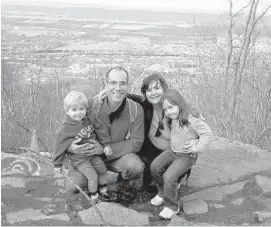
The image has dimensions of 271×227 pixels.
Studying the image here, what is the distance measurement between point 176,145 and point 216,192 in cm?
89

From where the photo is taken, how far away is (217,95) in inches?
452

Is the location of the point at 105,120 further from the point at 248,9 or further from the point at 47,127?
the point at 47,127

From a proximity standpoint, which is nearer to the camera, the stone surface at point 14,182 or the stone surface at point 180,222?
the stone surface at point 180,222

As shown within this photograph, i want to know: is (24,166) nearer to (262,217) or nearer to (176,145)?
(176,145)

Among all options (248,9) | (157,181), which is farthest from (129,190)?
(248,9)

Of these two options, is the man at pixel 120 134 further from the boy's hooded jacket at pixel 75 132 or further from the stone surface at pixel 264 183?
the stone surface at pixel 264 183

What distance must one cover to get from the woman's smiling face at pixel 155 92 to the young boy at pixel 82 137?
0.50 metres

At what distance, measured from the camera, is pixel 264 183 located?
4.21 metres

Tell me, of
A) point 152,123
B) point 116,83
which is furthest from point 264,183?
point 116,83

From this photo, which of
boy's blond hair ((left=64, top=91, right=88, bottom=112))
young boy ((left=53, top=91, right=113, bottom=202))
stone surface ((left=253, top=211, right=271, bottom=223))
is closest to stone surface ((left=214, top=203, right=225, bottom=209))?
stone surface ((left=253, top=211, right=271, bottom=223))

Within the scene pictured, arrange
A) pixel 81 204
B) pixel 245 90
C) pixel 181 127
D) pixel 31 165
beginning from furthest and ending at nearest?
pixel 245 90 → pixel 31 165 → pixel 81 204 → pixel 181 127

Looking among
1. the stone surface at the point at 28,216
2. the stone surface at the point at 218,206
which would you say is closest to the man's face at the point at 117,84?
the stone surface at the point at 28,216

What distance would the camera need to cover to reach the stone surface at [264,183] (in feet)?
13.4

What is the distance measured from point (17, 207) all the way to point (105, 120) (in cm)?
117
